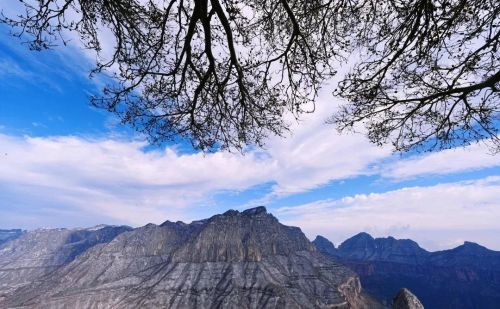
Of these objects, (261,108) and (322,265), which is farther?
(322,265)

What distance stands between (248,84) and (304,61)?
5.41ft

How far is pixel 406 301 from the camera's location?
7.93 metres

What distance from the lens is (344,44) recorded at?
9234 millimetres

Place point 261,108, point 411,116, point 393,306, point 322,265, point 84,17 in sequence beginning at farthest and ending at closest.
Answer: point 322,265, point 261,108, point 411,116, point 84,17, point 393,306

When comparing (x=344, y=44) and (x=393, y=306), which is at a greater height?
(x=344, y=44)

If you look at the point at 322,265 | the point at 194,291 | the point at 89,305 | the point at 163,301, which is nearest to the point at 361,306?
the point at 322,265

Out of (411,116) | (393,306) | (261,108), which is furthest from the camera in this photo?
(261,108)

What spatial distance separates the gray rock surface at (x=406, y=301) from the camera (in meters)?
7.84

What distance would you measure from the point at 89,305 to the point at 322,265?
115 metres

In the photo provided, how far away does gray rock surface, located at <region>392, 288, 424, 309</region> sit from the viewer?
7.84 meters

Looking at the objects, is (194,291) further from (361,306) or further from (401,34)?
(401,34)

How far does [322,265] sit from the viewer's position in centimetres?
19962

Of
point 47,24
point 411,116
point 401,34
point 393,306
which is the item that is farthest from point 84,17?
point 393,306

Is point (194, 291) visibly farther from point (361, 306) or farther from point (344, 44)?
point (344, 44)
